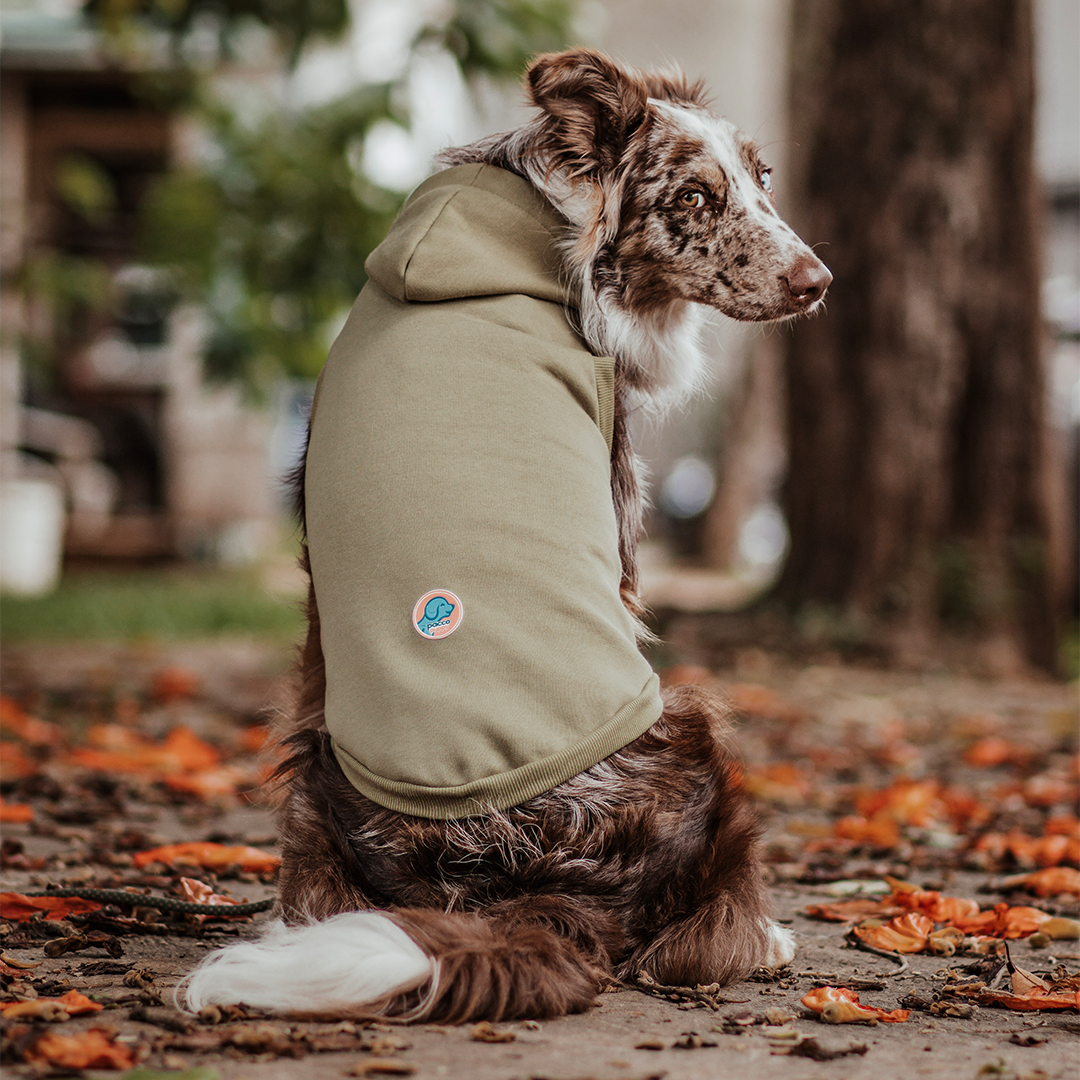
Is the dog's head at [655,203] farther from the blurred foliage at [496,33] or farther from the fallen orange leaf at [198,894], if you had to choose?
the blurred foliage at [496,33]

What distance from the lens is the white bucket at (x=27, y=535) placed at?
12.3 meters

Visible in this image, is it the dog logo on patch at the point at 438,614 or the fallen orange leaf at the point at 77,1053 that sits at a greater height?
the dog logo on patch at the point at 438,614

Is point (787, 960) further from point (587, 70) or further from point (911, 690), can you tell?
point (911, 690)

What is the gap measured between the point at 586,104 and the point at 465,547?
3.47ft

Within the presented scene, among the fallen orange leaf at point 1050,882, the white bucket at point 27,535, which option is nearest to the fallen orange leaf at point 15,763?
the fallen orange leaf at point 1050,882

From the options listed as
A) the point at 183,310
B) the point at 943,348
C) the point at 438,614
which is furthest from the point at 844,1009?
the point at 183,310

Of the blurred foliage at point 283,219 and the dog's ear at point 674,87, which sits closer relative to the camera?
the dog's ear at point 674,87

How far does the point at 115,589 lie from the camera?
36.5 ft

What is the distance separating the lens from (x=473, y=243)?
2510 mm

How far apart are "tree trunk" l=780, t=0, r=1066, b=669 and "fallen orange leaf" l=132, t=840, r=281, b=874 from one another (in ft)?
15.2

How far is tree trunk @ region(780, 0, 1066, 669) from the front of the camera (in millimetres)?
7172

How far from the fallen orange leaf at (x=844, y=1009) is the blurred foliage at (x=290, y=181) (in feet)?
14.0

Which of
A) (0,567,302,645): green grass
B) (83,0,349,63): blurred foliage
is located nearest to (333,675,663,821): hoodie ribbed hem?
(83,0,349,63): blurred foliage

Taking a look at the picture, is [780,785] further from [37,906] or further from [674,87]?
[37,906]
